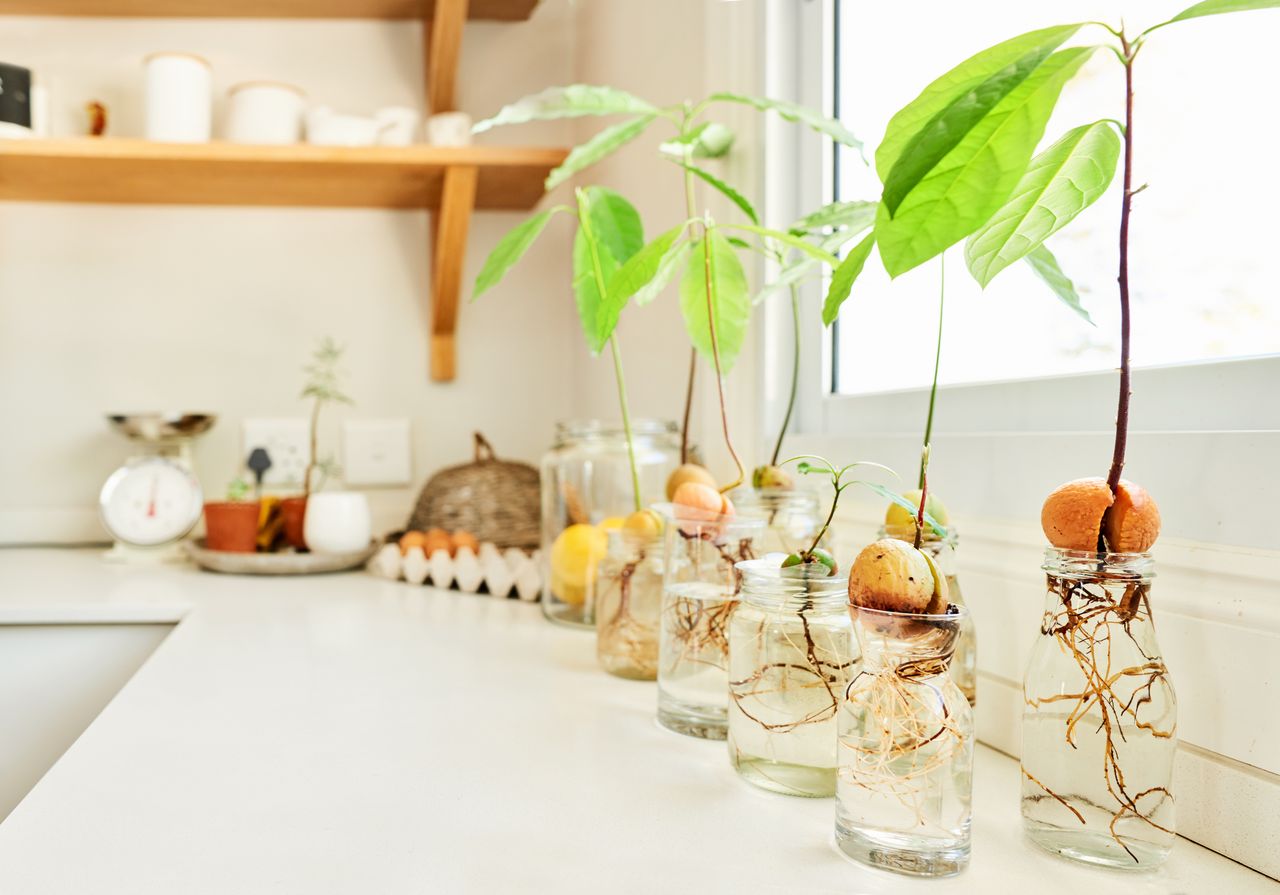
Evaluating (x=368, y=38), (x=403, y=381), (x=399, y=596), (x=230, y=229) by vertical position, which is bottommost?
(x=399, y=596)

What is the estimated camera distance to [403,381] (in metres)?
1.81

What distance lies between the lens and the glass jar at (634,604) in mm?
799

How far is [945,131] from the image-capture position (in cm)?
32

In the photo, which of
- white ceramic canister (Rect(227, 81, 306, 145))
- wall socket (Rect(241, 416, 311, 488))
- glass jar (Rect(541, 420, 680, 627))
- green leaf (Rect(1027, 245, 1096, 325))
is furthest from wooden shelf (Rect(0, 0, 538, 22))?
green leaf (Rect(1027, 245, 1096, 325))

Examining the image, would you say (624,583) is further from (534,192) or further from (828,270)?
(534,192)

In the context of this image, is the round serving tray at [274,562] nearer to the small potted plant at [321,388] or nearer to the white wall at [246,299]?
the small potted plant at [321,388]

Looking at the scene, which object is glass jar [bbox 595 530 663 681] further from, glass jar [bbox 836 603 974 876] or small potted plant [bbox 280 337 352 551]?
small potted plant [bbox 280 337 352 551]

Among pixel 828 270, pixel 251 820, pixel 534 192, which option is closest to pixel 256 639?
pixel 251 820

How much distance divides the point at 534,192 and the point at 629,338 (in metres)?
0.37

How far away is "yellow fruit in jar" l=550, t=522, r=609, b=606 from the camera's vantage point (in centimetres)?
100

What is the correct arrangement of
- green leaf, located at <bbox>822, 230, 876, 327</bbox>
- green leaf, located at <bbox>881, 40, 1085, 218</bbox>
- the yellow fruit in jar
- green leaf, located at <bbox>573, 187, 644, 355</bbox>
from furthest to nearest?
the yellow fruit in jar, green leaf, located at <bbox>573, 187, 644, 355</bbox>, green leaf, located at <bbox>822, 230, 876, 327</bbox>, green leaf, located at <bbox>881, 40, 1085, 218</bbox>

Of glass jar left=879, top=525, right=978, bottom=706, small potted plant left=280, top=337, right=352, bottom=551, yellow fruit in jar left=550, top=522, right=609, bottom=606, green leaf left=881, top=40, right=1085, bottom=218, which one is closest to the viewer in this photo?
green leaf left=881, top=40, right=1085, bottom=218

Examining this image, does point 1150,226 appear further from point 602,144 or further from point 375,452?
point 375,452

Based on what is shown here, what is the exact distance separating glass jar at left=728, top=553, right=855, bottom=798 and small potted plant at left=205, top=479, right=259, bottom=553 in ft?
3.55
